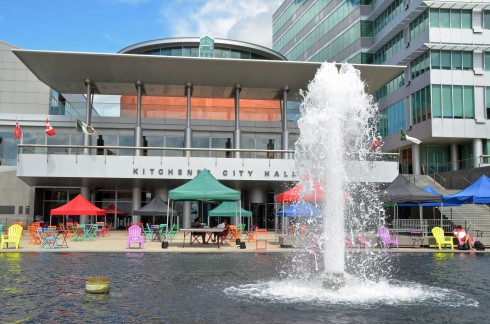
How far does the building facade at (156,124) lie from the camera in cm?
3130

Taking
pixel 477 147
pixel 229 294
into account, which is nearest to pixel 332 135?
pixel 229 294

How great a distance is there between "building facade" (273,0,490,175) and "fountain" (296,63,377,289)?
30.7m

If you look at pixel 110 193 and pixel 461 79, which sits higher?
pixel 461 79

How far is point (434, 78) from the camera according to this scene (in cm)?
4338

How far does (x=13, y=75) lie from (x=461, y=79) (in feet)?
130

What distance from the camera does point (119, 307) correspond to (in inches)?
356

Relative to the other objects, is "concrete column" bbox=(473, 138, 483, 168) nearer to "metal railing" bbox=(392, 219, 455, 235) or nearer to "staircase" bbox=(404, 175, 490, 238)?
"staircase" bbox=(404, 175, 490, 238)

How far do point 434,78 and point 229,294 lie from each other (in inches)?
1517

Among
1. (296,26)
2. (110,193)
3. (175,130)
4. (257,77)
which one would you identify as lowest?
(110,193)

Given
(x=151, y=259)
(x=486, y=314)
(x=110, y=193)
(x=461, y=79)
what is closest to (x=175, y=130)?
(x=110, y=193)

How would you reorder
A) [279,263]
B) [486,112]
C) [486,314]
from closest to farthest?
[486,314] → [279,263] → [486,112]

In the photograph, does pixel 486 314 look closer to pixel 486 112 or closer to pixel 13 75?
pixel 486 112

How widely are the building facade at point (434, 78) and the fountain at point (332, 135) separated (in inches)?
1210

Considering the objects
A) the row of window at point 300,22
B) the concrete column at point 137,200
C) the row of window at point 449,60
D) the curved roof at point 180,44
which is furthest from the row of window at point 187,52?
the row of window at point 300,22
